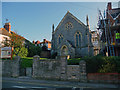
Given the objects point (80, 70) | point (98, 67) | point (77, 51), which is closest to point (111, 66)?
point (98, 67)

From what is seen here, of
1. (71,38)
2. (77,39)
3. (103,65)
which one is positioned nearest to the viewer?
(103,65)

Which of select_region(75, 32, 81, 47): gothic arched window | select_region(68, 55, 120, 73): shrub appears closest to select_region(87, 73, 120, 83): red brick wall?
select_region(68, 55, 120, 73): shrub

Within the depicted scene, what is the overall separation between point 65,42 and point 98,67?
770 inches

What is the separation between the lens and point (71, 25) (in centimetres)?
3250

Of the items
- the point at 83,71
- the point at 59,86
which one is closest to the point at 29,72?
the point at 59,86

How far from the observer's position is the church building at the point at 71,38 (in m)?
29.0

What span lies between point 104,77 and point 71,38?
21.4 metres

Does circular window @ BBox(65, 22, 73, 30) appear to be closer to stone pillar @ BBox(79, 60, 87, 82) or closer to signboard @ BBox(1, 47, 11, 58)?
signboard @ BBox(1, 47, 11, 58)

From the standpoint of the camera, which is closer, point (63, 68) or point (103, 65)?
point (103, 65)

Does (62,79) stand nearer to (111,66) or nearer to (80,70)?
(80,70)

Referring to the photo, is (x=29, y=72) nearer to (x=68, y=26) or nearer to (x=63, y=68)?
(x=63, y=68)

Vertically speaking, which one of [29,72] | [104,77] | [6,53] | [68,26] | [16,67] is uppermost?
[68,26]

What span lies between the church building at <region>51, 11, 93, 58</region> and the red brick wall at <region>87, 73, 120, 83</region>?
1542 cm

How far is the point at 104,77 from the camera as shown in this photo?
11555 mm
